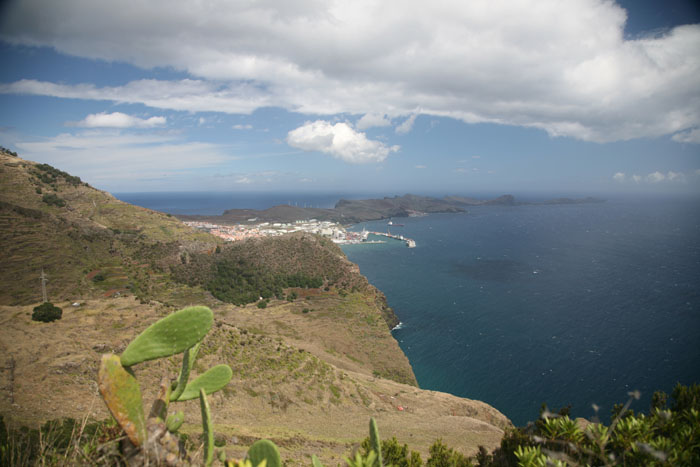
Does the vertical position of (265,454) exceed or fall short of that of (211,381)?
it falls short

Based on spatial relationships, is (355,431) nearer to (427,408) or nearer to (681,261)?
(427,408)

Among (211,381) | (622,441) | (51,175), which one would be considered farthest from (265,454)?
(51,175)

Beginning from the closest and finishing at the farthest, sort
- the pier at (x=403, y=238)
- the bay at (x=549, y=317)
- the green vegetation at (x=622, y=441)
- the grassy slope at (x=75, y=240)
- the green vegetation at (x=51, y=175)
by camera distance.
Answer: the green vegetation at (x=622, y=441) < the grassy slope at (x=75, y=240) < the bay at (x=549, y=317) < the green vegetation at (x=51, y=175) < the pier at (x=403, y=238)

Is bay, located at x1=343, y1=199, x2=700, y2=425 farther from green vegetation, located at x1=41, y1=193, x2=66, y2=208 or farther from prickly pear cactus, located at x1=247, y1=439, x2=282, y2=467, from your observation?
green vegetation, located at x1=41, y1=193, x2=66, y2=208

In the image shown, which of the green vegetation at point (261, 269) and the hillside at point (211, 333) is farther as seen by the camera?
the green vegetation at point (261, 269)

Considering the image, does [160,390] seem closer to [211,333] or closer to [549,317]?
[211,333]

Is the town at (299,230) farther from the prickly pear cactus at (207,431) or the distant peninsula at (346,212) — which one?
the prickly pear cactus at (207,431)

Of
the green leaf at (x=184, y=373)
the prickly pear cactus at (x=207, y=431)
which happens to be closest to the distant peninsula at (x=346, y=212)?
the green leaf at (x=184, y=373)
